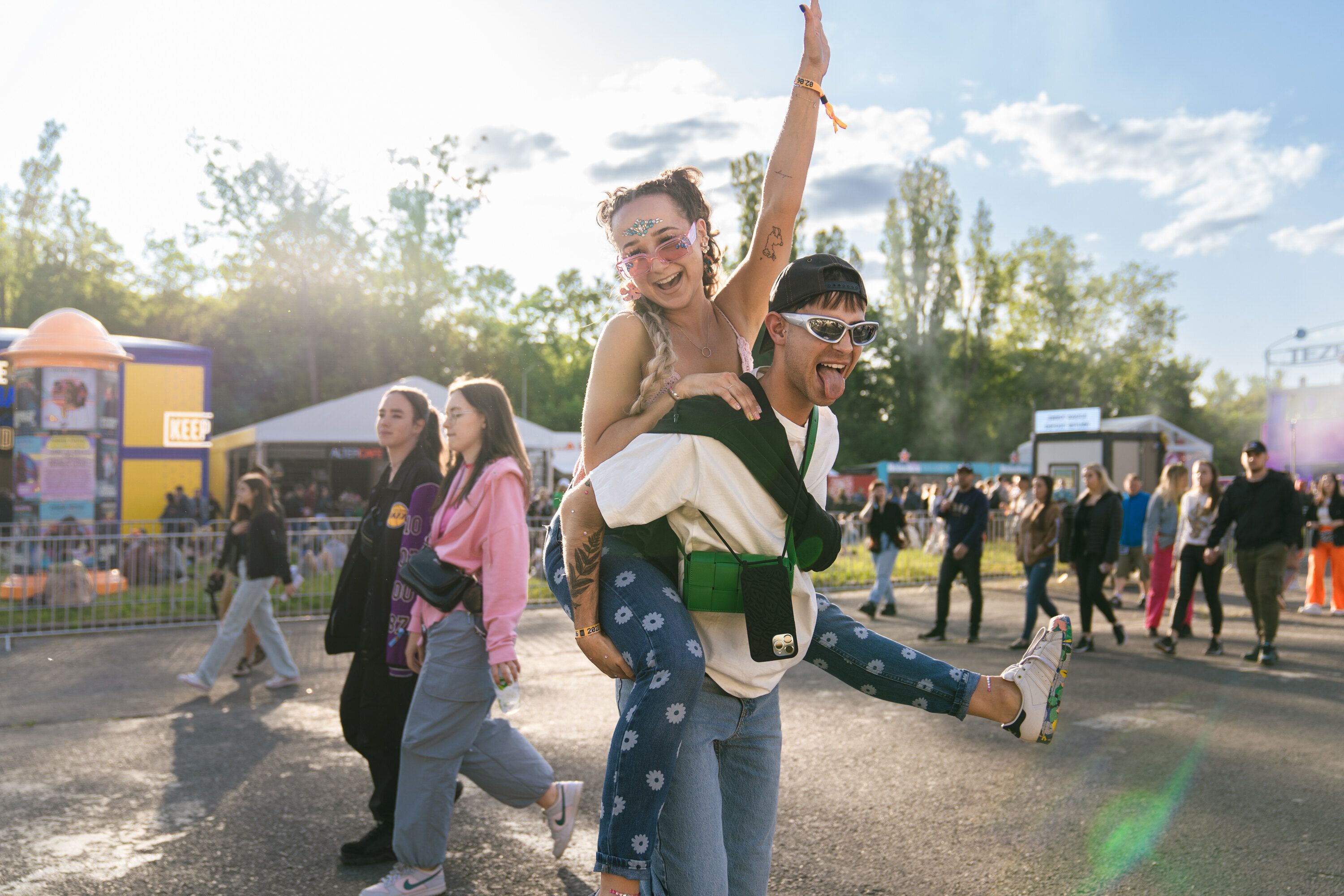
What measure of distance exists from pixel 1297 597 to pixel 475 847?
14839 millimetres

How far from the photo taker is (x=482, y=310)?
4962 cm

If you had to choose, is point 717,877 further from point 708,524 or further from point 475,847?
point 475,847

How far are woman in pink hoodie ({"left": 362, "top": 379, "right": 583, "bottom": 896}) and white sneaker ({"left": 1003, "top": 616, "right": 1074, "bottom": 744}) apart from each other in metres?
1.81

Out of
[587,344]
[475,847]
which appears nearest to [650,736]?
[475,847]

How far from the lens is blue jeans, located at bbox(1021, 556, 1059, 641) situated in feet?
31.7

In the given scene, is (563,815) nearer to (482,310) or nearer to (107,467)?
(107,467)

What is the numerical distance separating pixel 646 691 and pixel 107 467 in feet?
47.2

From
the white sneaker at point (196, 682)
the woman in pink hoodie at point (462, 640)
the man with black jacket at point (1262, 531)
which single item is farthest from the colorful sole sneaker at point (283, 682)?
the man with black jacket at point (1262, 531)

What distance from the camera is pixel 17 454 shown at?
43.9 ft

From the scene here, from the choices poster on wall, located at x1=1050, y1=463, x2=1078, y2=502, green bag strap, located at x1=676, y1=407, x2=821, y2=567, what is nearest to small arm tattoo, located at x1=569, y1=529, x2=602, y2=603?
green bag strap, located at x1=676, y1=407, x2=821, y2=567

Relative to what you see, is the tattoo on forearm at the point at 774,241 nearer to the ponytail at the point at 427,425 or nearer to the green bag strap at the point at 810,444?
the green bag strap at the point at 810,444

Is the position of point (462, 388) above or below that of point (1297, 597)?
above

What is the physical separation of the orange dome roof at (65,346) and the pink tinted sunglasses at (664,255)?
13420 mm

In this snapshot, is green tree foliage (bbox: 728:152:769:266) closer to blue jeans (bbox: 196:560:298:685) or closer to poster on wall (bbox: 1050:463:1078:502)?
poster on wall (bbox: 1050:463:1078:502)
